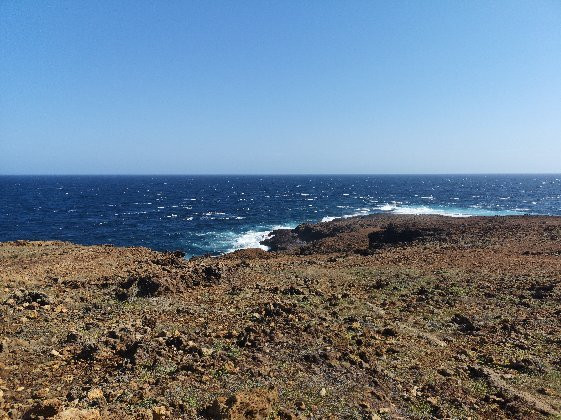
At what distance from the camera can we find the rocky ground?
7828 millimetres

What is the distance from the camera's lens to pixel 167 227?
61.2m

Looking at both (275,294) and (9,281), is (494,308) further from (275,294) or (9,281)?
(9,281)

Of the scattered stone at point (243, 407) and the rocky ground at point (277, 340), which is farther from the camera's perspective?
the rocky ground at point (277, 340)

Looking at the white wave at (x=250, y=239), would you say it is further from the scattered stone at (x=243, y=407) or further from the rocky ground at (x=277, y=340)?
the scattered stone at (x=243, y=407)

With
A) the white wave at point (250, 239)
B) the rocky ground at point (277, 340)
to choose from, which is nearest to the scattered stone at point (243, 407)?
the rocky ground at point (277, 340)

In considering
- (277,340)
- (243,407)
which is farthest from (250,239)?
(243,407)

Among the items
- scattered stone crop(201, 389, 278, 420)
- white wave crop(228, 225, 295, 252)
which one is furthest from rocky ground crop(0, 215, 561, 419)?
white wave crop(228, 225, 295, 252)

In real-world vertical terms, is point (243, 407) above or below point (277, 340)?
above

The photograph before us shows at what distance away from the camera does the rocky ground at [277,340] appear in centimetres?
783

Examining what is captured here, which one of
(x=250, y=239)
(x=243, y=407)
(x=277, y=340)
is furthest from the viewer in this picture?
(x=250, y=239)

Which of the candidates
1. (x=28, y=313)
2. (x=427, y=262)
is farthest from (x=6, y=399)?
(x=427, y=262)

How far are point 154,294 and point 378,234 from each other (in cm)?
2503

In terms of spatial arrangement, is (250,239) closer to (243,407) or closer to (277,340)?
(277,340)

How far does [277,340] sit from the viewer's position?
34.5 ft
